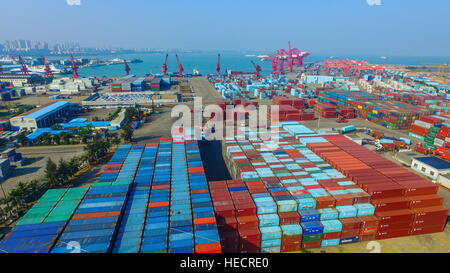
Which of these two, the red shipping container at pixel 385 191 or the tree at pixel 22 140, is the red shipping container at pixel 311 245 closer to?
the red shipping container at pixel 385 191

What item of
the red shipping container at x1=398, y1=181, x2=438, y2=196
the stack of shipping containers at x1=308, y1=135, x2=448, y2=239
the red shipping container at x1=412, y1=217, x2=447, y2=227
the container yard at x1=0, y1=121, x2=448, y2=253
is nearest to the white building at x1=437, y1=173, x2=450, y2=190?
the container yard at x1=0, y1=121, x2=448, y2=253

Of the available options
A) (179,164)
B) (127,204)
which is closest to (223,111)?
(179,164)

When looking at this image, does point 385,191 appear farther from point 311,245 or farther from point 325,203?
point 311,245

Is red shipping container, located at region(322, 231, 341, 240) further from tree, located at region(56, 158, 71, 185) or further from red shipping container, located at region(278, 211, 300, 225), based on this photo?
tree, located at region(56, 158, 71, 185)

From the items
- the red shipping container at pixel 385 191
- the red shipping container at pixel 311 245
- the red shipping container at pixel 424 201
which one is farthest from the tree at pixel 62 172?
the red shipping container at pixel 424 201
